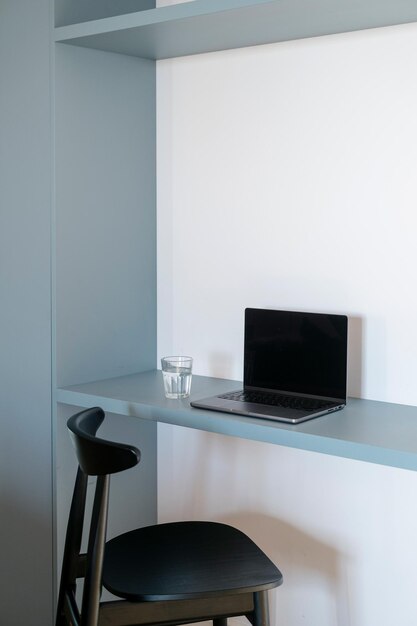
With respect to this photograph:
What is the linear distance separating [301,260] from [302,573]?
Result: 0.84 meters

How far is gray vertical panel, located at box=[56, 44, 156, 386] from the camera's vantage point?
217 cm

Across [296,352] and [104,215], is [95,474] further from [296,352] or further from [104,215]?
[104,215]

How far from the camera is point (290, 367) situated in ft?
6.75

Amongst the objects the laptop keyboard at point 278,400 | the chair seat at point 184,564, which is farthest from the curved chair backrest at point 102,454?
the laptop keyboard at point 278,400

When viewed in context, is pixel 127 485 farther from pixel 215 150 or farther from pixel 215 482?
pixel 215 150

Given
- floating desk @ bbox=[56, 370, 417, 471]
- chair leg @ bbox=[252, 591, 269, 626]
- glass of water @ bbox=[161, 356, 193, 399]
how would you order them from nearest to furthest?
1. floating desk @ bbox=[56, 370, 417, 471]
2. chair leg @ bbox=[252, 591, 269, 626]
3. glass of water @ bbox=[161, 356, 193, 399]

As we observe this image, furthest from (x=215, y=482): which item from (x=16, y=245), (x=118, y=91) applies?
(x=118, y=91)

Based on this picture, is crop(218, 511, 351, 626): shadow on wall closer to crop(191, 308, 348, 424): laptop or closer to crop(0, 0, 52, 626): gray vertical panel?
crop(191, 308, 348, 424): laptop

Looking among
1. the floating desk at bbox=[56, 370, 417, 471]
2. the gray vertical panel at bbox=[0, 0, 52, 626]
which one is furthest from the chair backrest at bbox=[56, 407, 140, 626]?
the gray vertical panel at bbox=[0, 0, 52, 626]

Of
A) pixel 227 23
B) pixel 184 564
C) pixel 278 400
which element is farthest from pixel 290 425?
pixel 227 23

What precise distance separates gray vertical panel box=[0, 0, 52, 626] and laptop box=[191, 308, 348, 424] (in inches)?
20.5

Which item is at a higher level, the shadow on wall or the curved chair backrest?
the curved chair backrest

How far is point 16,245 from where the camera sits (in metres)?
2.21

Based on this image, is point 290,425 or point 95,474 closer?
point 95,474
